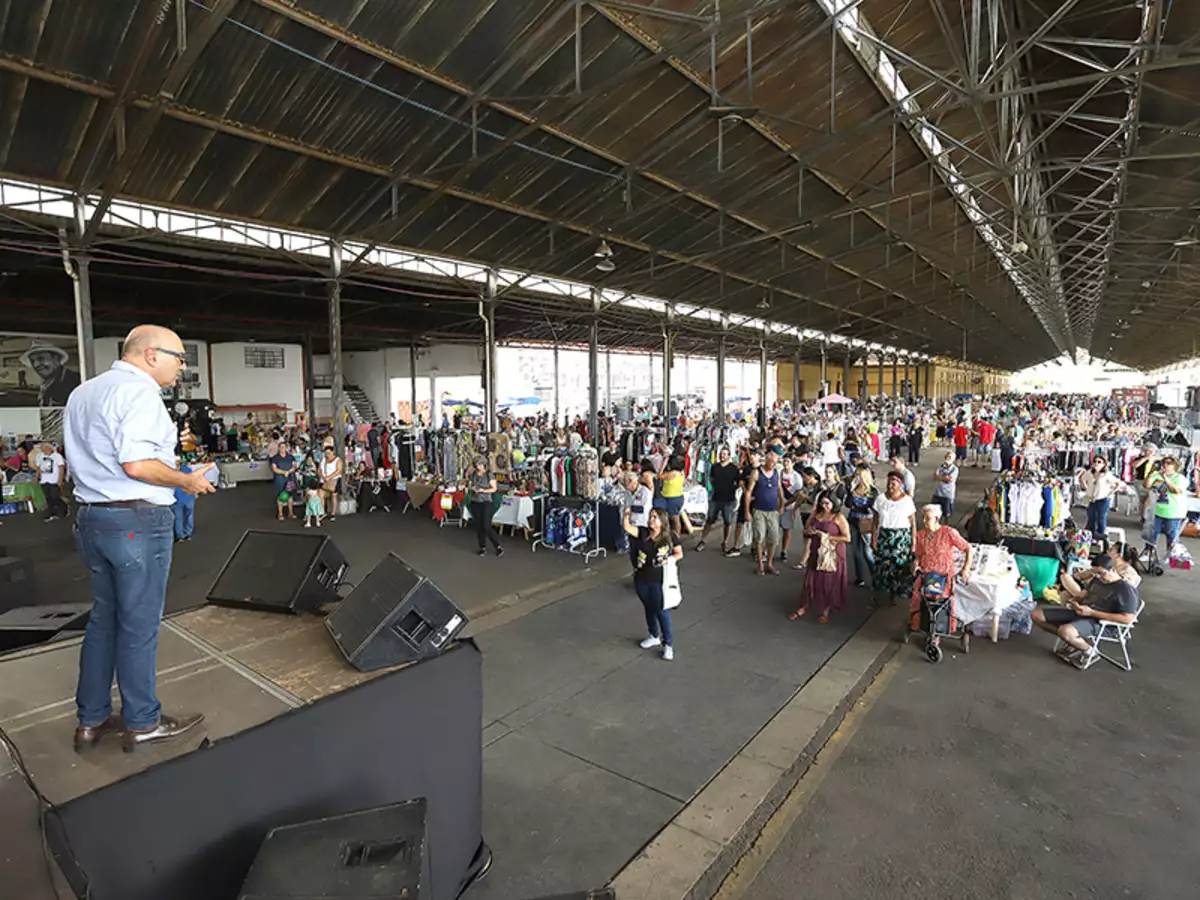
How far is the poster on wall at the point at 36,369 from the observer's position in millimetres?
20672

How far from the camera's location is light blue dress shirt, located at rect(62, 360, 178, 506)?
225 centimetres

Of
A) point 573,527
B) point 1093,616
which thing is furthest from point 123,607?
point 573,527

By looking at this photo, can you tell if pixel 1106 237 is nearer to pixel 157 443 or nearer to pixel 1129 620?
pixel 1129 620

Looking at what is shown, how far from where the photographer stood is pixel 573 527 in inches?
401

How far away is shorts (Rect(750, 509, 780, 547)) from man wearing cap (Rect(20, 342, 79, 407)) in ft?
73.6

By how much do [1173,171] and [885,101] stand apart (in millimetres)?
7211

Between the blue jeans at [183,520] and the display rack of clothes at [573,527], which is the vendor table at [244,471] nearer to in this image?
the blue jeans at [183,520]

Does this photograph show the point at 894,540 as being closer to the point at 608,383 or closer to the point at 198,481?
the point at 198,481

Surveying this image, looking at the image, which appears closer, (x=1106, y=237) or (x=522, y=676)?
(x=522, y=676)

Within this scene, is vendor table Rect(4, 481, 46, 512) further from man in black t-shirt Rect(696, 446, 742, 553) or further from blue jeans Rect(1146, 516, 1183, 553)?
blue jeans Rect(1146, 516, 1183, 553)

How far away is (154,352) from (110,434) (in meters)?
0.32

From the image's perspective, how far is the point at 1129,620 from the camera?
591cm

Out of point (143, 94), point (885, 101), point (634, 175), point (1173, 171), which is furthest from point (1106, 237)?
point (143, 94)

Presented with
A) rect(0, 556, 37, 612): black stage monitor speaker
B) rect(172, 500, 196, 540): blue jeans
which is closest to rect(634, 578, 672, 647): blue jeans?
rect(0, 556, 37, 612): black stage monitor speaker
